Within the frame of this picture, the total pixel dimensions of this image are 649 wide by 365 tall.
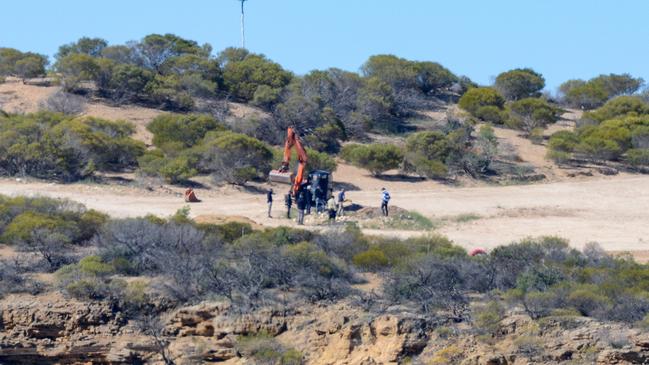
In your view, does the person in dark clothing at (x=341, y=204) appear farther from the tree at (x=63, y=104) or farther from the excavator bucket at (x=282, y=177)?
the tree at (x=63, y=104)

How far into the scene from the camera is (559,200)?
44.1 metres

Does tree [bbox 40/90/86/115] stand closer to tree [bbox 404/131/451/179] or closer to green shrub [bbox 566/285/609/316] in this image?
tree [bbox 404/131/451/179]

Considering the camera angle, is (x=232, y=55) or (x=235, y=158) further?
(x=232, y=55)

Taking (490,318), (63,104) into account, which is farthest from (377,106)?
(490,318)

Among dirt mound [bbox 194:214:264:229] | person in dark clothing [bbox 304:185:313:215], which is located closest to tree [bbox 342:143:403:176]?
person in dark clothing [bbox 304:185:313:215]

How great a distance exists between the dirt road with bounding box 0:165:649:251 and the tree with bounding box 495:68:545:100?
19.2 meters

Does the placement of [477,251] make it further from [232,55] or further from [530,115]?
[232,55]

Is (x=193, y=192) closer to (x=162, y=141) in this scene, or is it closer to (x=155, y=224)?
A: (x=162, y=141)

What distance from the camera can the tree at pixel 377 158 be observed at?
47.8 m

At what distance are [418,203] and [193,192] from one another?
5.49m

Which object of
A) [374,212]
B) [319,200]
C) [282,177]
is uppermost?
[282,177]

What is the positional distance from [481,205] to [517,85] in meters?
24.4

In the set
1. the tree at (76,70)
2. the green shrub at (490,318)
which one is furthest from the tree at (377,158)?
the green shrub at (490,318)

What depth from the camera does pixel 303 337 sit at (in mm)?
26938
